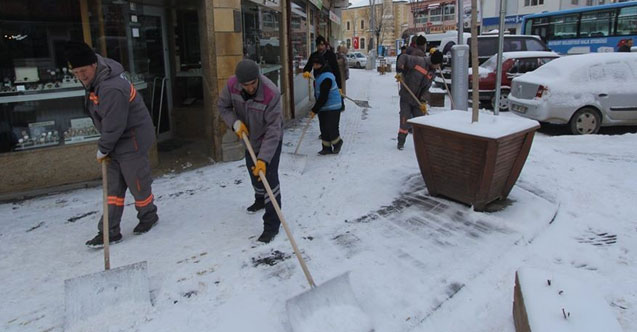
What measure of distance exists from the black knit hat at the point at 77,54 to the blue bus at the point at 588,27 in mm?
16523

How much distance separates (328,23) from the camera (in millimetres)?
19906

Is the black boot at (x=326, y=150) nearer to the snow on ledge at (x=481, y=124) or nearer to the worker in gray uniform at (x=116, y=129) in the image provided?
the snow on ledge at (x=481, y=124)

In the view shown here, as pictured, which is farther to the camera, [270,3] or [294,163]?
[270,3]

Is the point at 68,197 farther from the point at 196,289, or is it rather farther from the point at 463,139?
the point at 463,139

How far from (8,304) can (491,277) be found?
344cm

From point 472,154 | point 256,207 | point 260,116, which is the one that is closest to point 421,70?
point 472,154

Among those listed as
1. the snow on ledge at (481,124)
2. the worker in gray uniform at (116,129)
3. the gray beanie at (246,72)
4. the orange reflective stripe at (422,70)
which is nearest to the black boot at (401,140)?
the orange reflective stripe at (422,70)

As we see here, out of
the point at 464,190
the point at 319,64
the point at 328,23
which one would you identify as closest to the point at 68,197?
the point at 319,64

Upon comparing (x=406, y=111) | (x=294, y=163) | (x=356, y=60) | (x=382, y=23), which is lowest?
(x=294, y=163)

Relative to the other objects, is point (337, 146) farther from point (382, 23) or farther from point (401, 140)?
point (382, 23)

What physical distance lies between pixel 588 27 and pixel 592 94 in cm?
1183

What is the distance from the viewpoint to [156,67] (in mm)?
7516

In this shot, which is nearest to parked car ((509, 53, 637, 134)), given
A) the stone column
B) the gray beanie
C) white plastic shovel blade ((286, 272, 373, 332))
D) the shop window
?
the shop window

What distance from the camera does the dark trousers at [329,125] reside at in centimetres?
677
